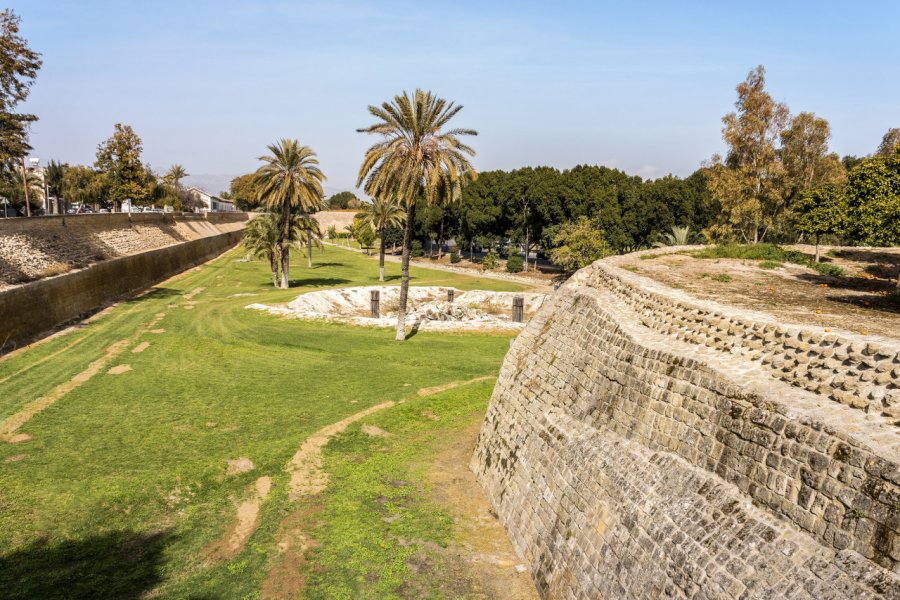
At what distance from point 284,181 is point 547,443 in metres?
37.2

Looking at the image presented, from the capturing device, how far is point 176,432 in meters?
17.2

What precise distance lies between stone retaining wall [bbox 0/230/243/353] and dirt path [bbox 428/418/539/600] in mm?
20979

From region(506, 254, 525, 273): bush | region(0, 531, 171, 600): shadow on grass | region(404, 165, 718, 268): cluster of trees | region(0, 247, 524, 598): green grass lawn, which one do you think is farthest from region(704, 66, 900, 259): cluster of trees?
region(0, 531, 171, 600): shadow on grass

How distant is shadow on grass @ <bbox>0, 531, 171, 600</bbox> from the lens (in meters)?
9.85

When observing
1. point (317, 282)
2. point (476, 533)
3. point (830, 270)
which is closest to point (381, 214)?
point (317, 282)

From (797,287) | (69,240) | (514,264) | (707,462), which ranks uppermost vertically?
(797,287)

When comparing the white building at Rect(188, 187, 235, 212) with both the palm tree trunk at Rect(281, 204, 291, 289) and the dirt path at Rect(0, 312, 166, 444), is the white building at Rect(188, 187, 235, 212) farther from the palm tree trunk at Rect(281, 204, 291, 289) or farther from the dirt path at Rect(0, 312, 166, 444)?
the dirt path at Rect(0, 312, 166, 444)

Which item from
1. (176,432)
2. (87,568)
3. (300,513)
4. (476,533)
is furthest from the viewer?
(176,432)

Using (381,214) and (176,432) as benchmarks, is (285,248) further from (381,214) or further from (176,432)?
(176,432)

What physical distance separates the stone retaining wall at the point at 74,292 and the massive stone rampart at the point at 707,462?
78.0 feet

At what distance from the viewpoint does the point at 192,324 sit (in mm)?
31469

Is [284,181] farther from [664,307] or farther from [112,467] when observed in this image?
[664,307]

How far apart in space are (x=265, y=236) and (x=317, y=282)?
23.9ft

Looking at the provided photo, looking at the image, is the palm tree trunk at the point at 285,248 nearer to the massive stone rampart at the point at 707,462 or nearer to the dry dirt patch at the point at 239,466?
the dry dirt patch at the point at 239,466
